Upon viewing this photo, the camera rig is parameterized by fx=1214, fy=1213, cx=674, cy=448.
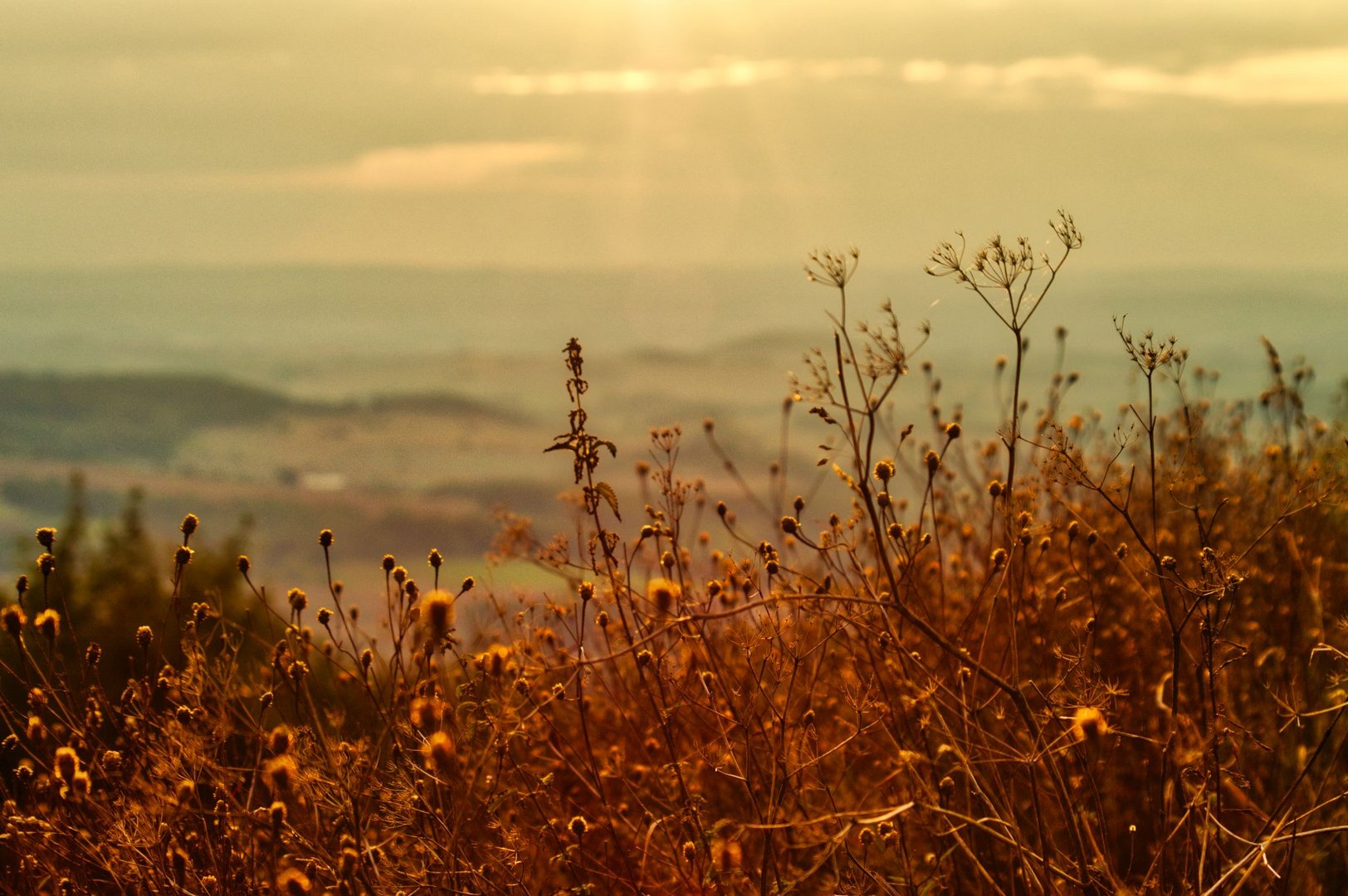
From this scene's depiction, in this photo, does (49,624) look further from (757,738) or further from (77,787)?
(757,738)

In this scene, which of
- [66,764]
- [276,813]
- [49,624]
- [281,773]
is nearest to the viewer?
[281,773]

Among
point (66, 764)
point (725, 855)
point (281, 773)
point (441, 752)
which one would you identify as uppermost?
point (441, 752)

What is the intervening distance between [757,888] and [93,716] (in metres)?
1.93

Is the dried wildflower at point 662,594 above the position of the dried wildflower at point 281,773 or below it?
above

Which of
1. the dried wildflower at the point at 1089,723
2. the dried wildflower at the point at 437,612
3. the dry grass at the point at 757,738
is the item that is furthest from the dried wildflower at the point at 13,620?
the dried wildflower at the point at 1089,723

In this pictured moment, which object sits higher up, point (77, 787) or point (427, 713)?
point (427, 713)

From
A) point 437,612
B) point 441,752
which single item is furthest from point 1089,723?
point 437,612

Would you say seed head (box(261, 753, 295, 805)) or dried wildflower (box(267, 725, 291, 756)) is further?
dried wildflower (box(267, 725, 291, 756))

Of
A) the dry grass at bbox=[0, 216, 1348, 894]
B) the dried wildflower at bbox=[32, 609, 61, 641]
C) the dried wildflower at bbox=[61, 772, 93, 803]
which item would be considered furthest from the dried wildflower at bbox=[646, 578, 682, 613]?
the dried wildflower at bbox=[32, 609, 61, 641]

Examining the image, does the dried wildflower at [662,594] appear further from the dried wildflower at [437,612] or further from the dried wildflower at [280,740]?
the dried wildflower at [280,740]

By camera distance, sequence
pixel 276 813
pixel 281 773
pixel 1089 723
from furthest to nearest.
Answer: pixel 276 813 < pixel 281 773 < pixel 1089 723

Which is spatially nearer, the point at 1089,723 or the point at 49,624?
the point at 1089,723

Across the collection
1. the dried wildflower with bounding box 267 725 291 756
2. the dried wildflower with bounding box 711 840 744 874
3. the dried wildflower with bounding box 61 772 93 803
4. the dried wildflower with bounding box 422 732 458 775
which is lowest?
the dried wildflower with bounding box 711 840 744 874

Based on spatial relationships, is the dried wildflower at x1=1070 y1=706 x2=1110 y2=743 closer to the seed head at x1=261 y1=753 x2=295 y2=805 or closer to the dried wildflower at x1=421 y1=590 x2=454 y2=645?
the dried wildflower at x1=421 y1=590 x2=454 y2=645
